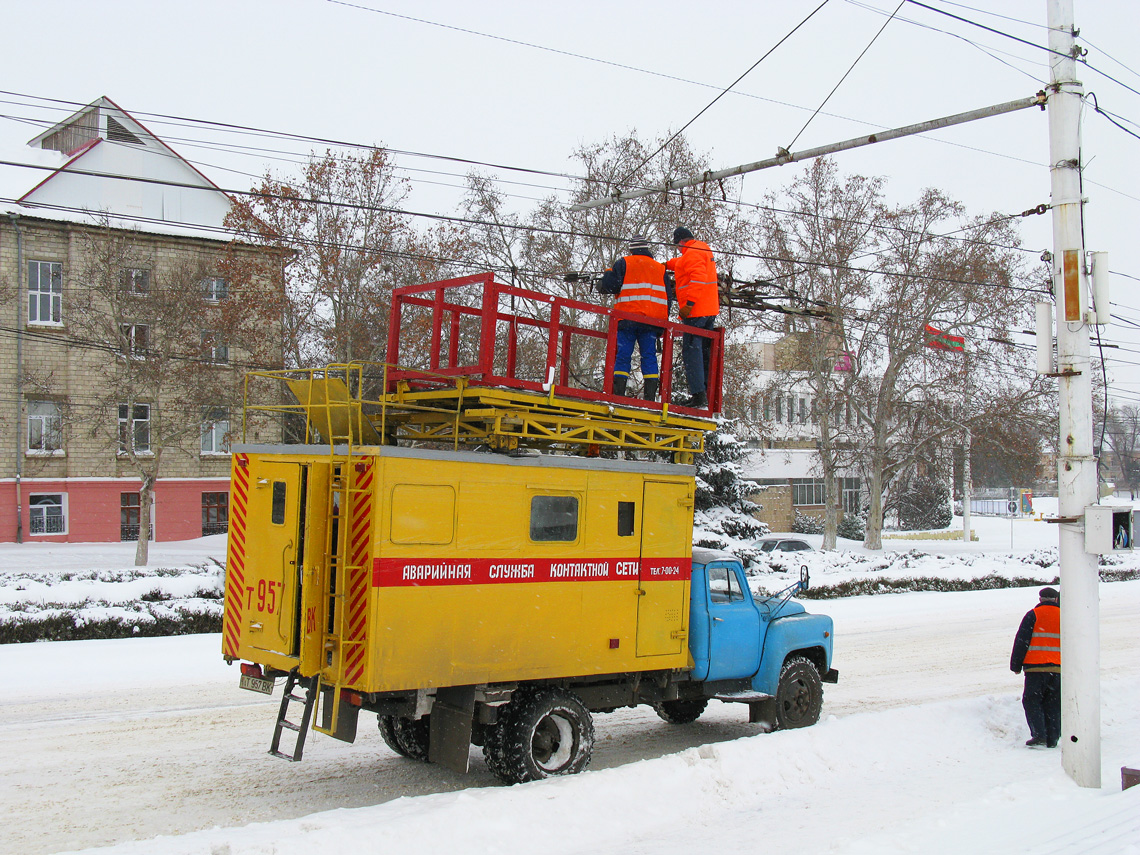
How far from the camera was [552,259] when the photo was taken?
94.4 feet

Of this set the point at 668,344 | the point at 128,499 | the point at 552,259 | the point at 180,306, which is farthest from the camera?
the point at 128,499

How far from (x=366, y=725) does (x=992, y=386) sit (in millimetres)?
35027

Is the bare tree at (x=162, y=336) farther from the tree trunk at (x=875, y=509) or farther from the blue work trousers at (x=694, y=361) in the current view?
the tree trunk at (x=875, y=509)

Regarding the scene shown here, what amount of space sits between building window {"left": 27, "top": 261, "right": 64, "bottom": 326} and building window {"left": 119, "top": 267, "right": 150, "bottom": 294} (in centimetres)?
925

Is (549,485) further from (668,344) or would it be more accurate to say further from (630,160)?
(630,160)

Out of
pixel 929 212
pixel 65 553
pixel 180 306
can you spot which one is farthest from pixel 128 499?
pixel 929 212

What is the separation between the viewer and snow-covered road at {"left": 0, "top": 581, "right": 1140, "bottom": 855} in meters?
7.27

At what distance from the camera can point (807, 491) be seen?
198 ft

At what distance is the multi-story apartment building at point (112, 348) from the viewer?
25.2 m

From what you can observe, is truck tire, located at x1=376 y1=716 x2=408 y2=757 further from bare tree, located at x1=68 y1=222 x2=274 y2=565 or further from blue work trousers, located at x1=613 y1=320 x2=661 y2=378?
bare tree, located at x1=68 y1=222 x2=274 y2=565

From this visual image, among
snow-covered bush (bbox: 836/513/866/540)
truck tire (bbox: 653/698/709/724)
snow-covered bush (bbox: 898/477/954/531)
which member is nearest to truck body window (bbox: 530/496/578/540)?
truck tire (bbox: 653/698/709/724)

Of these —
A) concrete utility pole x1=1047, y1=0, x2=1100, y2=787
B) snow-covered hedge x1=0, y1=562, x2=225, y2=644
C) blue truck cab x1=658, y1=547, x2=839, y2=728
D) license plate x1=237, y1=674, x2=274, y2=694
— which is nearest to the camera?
license plate x1=237, y1=674, x2=274, y2=694

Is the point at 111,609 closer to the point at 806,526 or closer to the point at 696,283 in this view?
the point at 696,283

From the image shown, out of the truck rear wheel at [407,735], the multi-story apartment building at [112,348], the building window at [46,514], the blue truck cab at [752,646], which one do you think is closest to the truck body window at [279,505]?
the truck rear wheel at [407,735]
